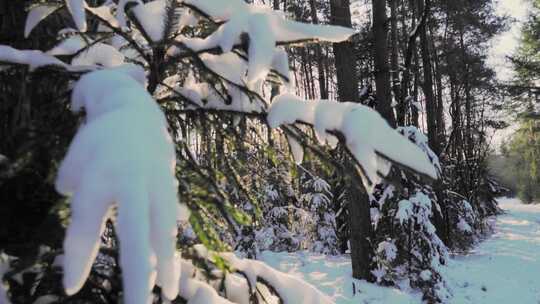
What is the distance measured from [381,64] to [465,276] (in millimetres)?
4065

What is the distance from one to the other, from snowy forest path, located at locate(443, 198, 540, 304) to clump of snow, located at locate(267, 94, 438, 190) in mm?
7047

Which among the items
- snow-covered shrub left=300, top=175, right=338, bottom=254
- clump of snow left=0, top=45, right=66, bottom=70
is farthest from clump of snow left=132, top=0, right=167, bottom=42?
snow-covered shrub left=300, top=175, right=338, bottom=254

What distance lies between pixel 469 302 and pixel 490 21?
15183 millimetres

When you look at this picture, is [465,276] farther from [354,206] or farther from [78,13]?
[78,13]

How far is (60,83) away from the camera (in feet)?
4.56

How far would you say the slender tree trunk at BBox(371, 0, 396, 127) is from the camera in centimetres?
777

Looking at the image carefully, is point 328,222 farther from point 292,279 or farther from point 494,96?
point 494,96

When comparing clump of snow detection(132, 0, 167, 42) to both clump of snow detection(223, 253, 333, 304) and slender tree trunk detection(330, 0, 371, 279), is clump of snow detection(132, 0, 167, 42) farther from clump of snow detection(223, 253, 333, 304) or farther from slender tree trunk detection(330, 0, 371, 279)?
slender tree trunk detection(330, 0, 371, 279)

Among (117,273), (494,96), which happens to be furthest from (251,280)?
(494,96)

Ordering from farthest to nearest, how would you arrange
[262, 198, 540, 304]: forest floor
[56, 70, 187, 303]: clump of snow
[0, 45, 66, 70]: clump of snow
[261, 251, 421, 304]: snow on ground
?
[262, 198, 540, 304]: forest floor → [261, 251, 421, 304]: snow on ground → [0, 45, 66, 70]: clump of snow → [56, 70, 187, 303]: clump of snow

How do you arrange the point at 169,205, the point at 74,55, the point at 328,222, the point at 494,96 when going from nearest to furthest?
the point at 169,205 → the point at 74,55 → the point at 328,222 → the point at 494,96

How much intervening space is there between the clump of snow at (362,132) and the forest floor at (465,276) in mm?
5231

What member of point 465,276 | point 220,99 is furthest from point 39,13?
point 465,276

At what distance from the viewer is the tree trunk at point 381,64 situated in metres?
7.77
